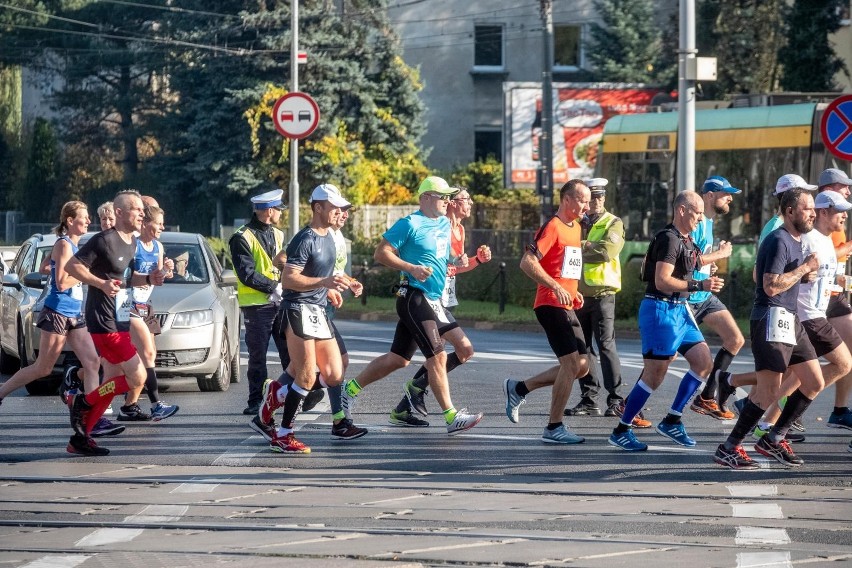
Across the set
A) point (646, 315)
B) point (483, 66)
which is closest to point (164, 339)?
point (646, 315)

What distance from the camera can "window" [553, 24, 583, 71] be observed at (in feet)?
171

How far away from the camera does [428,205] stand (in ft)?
38.2

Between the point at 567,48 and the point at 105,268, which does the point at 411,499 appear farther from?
the point at 567,48

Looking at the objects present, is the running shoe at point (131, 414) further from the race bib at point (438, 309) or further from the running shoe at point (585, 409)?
the running shoe at point (585, 409)

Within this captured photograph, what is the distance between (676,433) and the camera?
11.1 m

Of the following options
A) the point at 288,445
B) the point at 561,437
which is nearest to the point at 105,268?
the point at 288,445

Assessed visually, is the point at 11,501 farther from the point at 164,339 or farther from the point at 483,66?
the point at 483,66

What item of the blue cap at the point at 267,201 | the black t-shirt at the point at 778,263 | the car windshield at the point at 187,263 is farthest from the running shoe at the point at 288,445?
the car windshield at the point at 187,263

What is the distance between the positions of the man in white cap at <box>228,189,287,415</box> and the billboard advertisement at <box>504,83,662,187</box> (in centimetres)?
2800

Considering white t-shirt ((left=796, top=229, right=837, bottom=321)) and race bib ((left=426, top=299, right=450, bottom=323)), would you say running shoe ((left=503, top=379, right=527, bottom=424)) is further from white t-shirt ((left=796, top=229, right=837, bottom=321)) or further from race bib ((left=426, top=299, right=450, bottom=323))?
white t-shirt ((left=796, top=229, right=837, bottom=321))

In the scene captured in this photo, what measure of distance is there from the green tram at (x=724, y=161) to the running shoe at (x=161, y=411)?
13878 millimetres

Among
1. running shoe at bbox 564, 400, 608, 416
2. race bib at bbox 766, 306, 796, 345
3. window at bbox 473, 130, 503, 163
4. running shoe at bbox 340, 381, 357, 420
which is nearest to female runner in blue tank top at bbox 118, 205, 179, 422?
running shoe at bbox 340, 381, 357, 420

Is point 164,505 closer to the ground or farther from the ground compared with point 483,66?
closer to the ground

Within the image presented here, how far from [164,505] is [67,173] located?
173 feet
